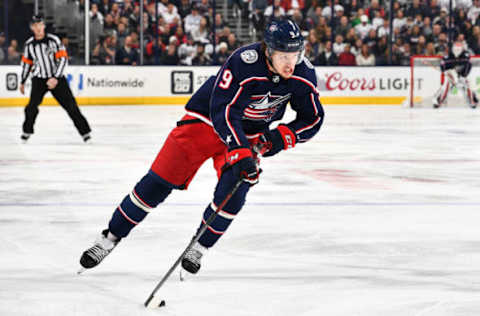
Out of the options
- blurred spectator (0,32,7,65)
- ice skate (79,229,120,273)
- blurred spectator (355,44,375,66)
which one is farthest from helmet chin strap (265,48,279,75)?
blurred spectator (355,44,375,66)

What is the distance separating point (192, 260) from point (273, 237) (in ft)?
3.48

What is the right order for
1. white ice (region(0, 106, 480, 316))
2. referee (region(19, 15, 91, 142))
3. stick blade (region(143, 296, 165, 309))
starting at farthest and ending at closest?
referee (region(19, 15, 91, 142)) < white ice (region(0, 106, 480, 316)) < stick blade (region(143, 296, 165, 309))

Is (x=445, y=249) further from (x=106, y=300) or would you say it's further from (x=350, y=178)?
(x=350, y=178)

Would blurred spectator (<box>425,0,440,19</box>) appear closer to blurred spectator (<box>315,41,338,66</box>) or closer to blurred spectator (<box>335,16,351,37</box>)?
blurred spectator (<box>335,16,351,37</box>)

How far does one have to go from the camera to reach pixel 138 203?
142 inches

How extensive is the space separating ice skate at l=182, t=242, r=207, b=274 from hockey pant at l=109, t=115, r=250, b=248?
5 cm

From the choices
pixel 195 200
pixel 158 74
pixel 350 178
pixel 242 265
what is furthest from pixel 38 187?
pixel 158 74

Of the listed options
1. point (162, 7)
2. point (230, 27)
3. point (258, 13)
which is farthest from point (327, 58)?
point (162, 7)

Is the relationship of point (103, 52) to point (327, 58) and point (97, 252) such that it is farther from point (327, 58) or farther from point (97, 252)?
point (97, 252)

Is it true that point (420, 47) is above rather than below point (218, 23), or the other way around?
below

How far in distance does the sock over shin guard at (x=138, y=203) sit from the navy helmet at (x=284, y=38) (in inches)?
29.6

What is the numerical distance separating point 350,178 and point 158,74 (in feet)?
35.7

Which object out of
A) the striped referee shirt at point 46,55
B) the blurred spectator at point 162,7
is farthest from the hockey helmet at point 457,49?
the striped referee shirt at point 46,55

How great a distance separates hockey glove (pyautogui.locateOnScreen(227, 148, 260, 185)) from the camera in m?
3.29
